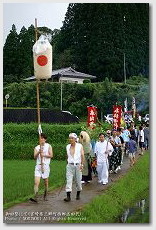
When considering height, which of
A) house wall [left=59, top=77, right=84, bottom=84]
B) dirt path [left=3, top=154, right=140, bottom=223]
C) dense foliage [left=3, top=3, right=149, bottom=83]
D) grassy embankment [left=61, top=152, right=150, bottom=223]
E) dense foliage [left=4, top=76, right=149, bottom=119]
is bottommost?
grassy embankment [left=61, top=152, right=150, bottom=223]

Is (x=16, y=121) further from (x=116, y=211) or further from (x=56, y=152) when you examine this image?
(x=116, y=211)

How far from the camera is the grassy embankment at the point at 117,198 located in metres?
10.3

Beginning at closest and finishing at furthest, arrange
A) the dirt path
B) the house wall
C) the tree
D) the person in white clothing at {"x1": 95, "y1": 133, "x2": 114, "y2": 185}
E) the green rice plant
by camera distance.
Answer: the dirt path
the green rice plant
the person in white clothing at {"x1": 95, "y1": 133, "x2": 114, "y2": 185}
the tree
the house wall

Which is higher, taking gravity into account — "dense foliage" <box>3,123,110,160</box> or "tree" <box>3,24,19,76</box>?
"tree" <box>3,24,19,76</box>

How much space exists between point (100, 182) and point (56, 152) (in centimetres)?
713

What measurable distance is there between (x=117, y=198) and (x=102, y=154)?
170 centimetres

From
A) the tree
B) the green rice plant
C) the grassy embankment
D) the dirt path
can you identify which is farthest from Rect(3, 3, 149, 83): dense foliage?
the dirt path

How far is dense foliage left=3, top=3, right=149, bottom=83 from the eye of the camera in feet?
47.6

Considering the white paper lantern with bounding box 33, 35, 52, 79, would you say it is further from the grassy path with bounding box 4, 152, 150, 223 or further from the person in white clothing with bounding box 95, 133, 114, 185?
the person in white clothing with bounding box 95, 133, 114, 185

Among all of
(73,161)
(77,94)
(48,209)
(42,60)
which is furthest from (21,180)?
(77,94)

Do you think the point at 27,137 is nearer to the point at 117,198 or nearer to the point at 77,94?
the point at 77,94

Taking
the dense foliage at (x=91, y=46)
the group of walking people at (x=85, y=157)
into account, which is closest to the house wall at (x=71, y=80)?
the dense foliage at (x=91, y=46)

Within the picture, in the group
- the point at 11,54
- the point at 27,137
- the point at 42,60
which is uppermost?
the point at 11,54

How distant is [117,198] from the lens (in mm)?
12336
